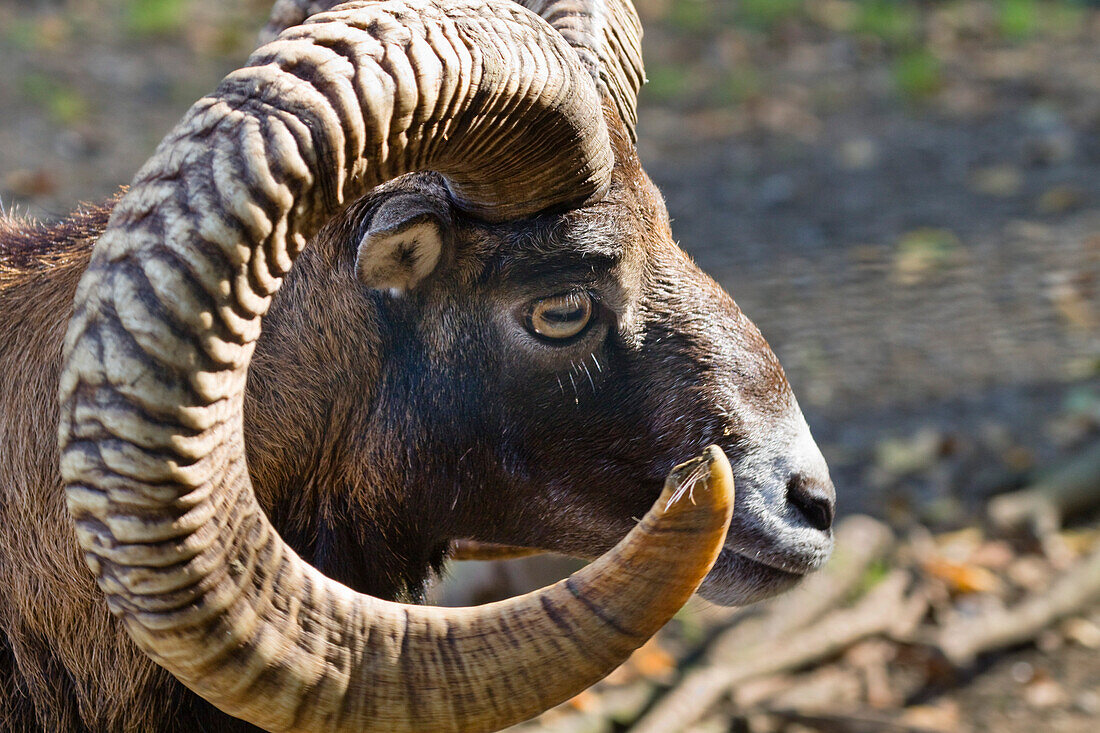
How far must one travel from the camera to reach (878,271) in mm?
8469

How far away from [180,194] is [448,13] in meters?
0.67

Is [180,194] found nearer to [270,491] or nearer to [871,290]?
[270,491]

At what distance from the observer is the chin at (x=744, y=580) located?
3049 millimetres

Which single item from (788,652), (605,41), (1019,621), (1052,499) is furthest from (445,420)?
(1052,499)

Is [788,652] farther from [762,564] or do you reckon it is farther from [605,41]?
[605,41]

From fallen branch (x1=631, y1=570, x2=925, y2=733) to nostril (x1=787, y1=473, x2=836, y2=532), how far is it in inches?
81.6

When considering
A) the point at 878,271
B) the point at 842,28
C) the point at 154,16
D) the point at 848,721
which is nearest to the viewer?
the point at 848,721

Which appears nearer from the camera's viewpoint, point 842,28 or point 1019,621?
point 1019,621

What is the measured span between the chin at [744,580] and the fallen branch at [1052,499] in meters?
3.67

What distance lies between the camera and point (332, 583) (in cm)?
229

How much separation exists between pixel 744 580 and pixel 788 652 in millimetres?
2564

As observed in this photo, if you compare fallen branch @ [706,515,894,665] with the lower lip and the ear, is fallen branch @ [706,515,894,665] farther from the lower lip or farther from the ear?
the ear

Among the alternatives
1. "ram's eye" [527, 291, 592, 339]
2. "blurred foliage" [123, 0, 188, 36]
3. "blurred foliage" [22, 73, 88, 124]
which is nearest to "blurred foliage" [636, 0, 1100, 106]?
"blurred foliage" [123, 0, 188, 36]

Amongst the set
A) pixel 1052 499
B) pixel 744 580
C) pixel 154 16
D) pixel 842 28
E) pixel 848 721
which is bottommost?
pixel 1052 499
